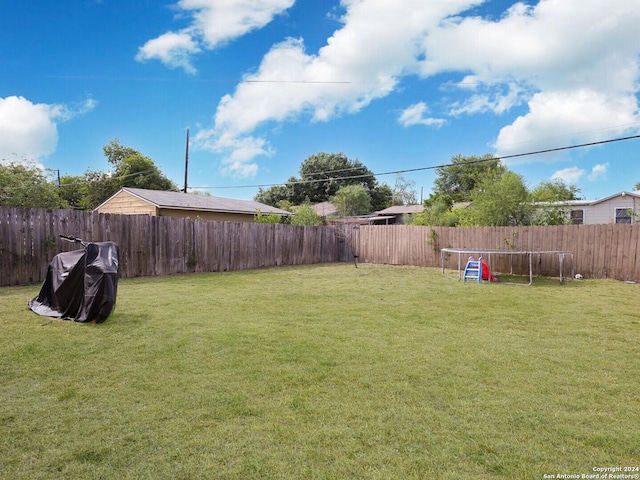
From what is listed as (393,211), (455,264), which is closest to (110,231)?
(455,264)

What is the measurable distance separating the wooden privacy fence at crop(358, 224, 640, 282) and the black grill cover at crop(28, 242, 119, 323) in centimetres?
1004

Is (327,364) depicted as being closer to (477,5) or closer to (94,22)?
(477,5)

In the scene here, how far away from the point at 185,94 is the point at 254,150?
982cm

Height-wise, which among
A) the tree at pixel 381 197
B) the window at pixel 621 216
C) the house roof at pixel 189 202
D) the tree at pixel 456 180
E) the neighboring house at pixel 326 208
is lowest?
the window at pixel 621 216

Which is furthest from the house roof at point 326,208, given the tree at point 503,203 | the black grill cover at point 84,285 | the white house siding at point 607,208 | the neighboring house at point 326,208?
the black grill cover at point 84,285

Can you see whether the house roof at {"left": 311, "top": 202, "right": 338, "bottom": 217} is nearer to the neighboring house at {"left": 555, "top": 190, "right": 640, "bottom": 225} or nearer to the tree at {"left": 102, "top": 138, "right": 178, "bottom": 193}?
the tree at {"left": 102, "top": 138, "right": 178, "bottom": 193}

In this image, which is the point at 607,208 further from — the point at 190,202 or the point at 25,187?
the point at 25,187

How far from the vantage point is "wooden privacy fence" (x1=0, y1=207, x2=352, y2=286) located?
24.5 feet

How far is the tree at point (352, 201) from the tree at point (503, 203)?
17057 millimetres

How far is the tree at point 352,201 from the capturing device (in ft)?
102

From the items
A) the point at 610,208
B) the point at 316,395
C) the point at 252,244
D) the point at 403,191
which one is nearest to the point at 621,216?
the point at 610,208

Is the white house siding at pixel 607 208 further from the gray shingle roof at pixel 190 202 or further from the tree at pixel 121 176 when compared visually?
the tree at pixel 121 176

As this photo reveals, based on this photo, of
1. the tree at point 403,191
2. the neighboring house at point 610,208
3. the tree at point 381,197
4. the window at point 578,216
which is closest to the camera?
the neighboring house at point 610,208

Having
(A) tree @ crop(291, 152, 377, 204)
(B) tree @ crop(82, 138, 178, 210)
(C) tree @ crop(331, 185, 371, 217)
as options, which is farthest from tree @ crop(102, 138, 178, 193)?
(C) tree @ crop(331, 185, 371, 217)
